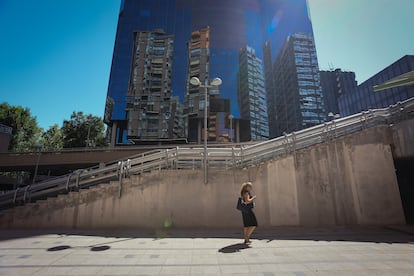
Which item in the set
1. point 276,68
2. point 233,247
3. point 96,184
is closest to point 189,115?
point 276,68

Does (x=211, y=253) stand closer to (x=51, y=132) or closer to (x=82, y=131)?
(x=82, y=131)

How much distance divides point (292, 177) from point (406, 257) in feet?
13.8

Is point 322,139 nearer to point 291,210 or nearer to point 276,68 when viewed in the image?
point 291,210

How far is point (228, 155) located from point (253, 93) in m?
33.8

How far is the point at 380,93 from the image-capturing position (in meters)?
47.6

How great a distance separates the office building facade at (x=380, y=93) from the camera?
41.2 metres

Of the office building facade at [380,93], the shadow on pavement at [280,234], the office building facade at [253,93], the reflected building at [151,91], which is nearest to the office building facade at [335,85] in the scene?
the office building facade at [380,93]

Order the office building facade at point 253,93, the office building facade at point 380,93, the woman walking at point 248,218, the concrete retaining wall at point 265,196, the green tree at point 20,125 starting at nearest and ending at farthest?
the woman walking at point 248,218, the concrete retaining wall at point 265,196, the green tree at point 20,125, the office building facade at point 253,93, the office building facade at point 380,93

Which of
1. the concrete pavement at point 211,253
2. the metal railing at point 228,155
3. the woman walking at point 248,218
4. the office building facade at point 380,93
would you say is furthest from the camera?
the office building facade at point 380,93

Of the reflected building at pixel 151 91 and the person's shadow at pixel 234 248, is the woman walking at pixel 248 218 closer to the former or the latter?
the person's shadow at pixel 234 248

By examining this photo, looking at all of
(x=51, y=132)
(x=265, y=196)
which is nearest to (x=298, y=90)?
(x=265, y=196)

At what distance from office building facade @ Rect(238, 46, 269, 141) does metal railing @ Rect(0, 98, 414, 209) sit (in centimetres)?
2937

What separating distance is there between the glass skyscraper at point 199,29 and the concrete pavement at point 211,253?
33131 millimetres

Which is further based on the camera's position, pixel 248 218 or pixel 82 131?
pixel 82 131
